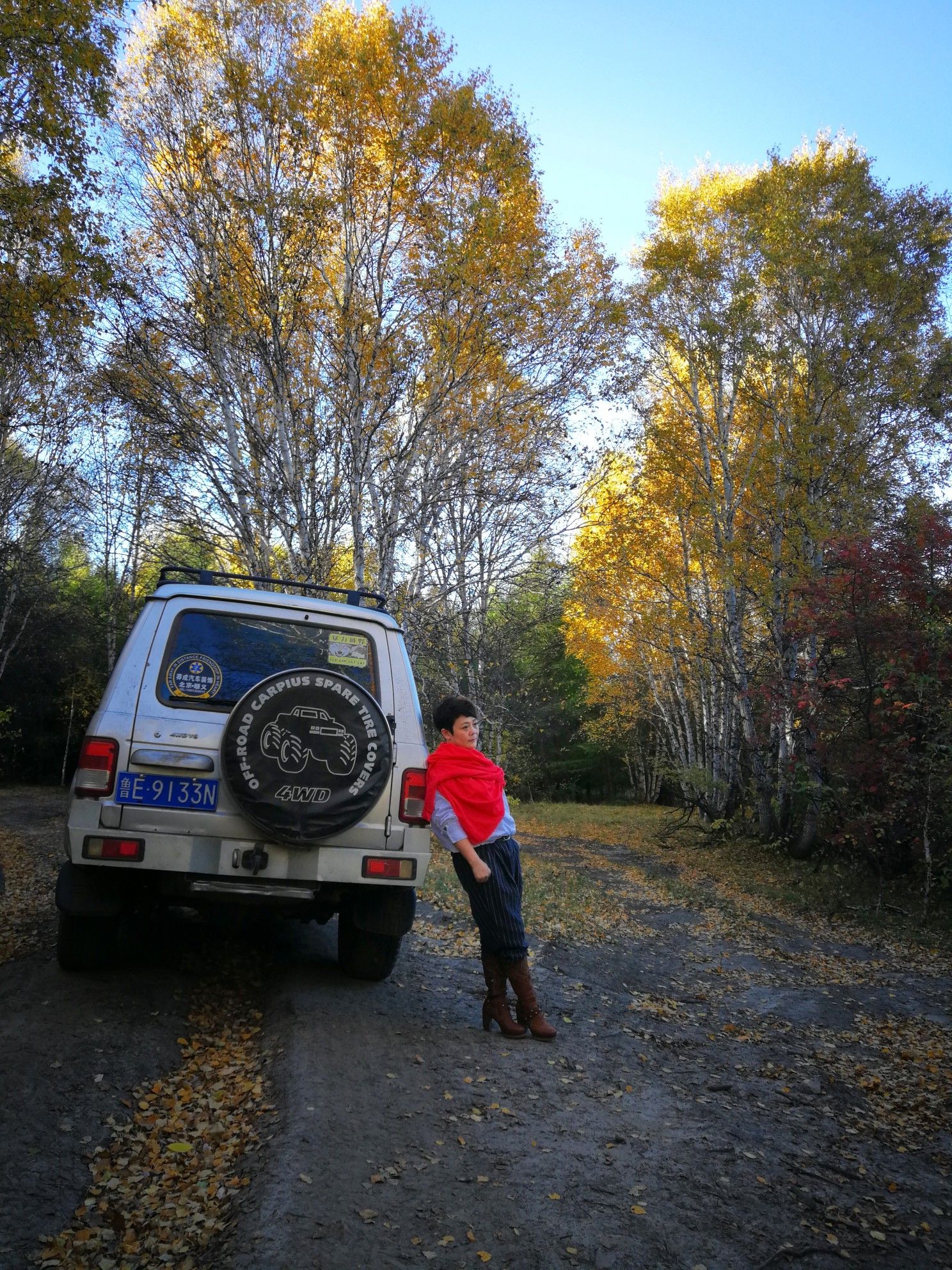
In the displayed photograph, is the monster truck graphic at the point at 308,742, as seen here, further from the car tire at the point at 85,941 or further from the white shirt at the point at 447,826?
the car tire at the point at 85,941

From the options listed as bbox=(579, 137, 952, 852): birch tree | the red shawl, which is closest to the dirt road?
the red shawl

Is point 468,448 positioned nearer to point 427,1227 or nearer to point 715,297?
point 715,297

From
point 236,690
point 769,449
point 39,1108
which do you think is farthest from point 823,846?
point 39,1108

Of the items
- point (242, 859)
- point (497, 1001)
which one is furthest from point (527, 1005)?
point (242, 859)

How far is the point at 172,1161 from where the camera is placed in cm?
305

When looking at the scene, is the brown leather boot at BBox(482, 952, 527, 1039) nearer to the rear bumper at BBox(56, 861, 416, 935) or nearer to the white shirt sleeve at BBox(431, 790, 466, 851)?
the rear bumper at BBox(56, 861, 416, 935)

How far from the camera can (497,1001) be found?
470 centimetres

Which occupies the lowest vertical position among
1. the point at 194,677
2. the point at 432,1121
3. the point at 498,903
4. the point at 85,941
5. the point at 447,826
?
the point at 432,1121

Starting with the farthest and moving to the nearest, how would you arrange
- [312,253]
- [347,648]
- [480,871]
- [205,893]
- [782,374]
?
[782,374]
[312,253]
[347,648]
[480,871]
[205,893]

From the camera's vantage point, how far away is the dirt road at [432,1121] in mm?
2664

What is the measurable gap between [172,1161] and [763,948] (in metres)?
6.72

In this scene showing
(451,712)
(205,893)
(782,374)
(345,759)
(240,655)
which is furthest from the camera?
(782,374)

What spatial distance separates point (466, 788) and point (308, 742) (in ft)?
3.05

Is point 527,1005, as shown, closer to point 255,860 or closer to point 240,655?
point 255,860
